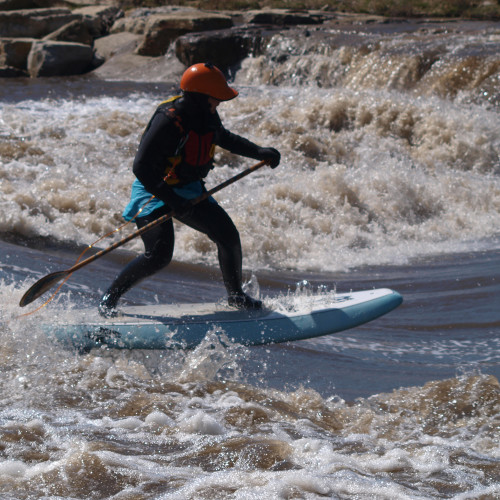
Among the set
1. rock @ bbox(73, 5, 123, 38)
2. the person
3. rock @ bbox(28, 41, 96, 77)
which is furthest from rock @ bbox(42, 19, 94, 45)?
the person

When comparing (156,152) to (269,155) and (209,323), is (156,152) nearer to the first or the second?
(269,155)

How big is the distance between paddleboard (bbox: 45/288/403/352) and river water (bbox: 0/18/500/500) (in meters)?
0.09

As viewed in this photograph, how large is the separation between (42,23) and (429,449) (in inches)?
746

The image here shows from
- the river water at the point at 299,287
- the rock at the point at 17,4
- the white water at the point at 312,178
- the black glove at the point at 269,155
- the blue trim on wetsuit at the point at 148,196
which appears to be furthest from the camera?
the rock at the point at 17,4

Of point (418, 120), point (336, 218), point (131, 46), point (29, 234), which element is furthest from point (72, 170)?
point (131, 46)

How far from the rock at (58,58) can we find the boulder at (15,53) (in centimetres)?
48

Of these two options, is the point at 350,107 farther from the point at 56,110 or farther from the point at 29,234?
the point at 29,234

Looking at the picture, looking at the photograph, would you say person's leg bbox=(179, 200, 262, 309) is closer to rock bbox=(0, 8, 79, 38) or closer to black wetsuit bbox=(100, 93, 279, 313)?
black wetsuit bbox=(100, 93, 279, 313)

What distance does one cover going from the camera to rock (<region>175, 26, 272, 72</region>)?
1678 cm

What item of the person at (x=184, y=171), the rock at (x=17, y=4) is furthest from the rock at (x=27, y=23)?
the person at (x=184, y=171)

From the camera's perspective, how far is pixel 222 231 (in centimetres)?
419

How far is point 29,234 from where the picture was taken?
7285mm

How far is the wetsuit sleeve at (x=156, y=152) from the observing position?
3818 millimetres

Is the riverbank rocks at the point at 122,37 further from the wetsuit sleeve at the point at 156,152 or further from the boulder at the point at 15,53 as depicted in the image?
the wetsuit sleeve at the point at 156,152
